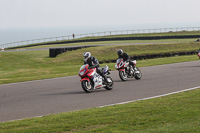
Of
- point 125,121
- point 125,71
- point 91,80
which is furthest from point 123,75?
point 125,121

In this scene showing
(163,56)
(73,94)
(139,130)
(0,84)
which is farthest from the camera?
(163,56)

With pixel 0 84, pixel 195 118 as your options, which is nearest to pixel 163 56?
pixel 0 84

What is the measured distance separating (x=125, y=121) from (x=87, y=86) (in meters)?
6.64

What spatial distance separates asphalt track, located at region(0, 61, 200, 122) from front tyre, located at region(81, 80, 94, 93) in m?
0.18

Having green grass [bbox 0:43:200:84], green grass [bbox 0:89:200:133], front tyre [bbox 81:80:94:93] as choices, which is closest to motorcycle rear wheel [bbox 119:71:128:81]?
front tyre [bbox 81:80:94:93]

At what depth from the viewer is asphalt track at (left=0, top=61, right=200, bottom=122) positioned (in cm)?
1141

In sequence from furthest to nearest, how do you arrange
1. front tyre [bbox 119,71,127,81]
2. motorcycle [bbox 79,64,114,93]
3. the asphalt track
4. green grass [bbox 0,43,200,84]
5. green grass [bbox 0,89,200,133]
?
green grass [bbox 0,43,200,84] → front tyre [bbox 119,71,127,81] → motorcycle [bbox 79,64,114,93] → the asphalt track → green grass [bbox 0,89,200,133]

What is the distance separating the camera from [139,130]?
7168mm

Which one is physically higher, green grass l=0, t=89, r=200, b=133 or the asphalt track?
green grass l=0, t=89, r=200, b=133

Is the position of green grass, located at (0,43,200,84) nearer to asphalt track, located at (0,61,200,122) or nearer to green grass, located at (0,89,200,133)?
asphalt track, located at (0,61,200,122)

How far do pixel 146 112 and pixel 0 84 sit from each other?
11213 mm

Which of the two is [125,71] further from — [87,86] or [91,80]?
[87,86]

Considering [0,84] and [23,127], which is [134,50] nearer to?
[0,84]

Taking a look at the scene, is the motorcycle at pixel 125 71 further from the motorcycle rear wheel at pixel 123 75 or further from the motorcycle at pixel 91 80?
the motorcycle at pixel 91 80
